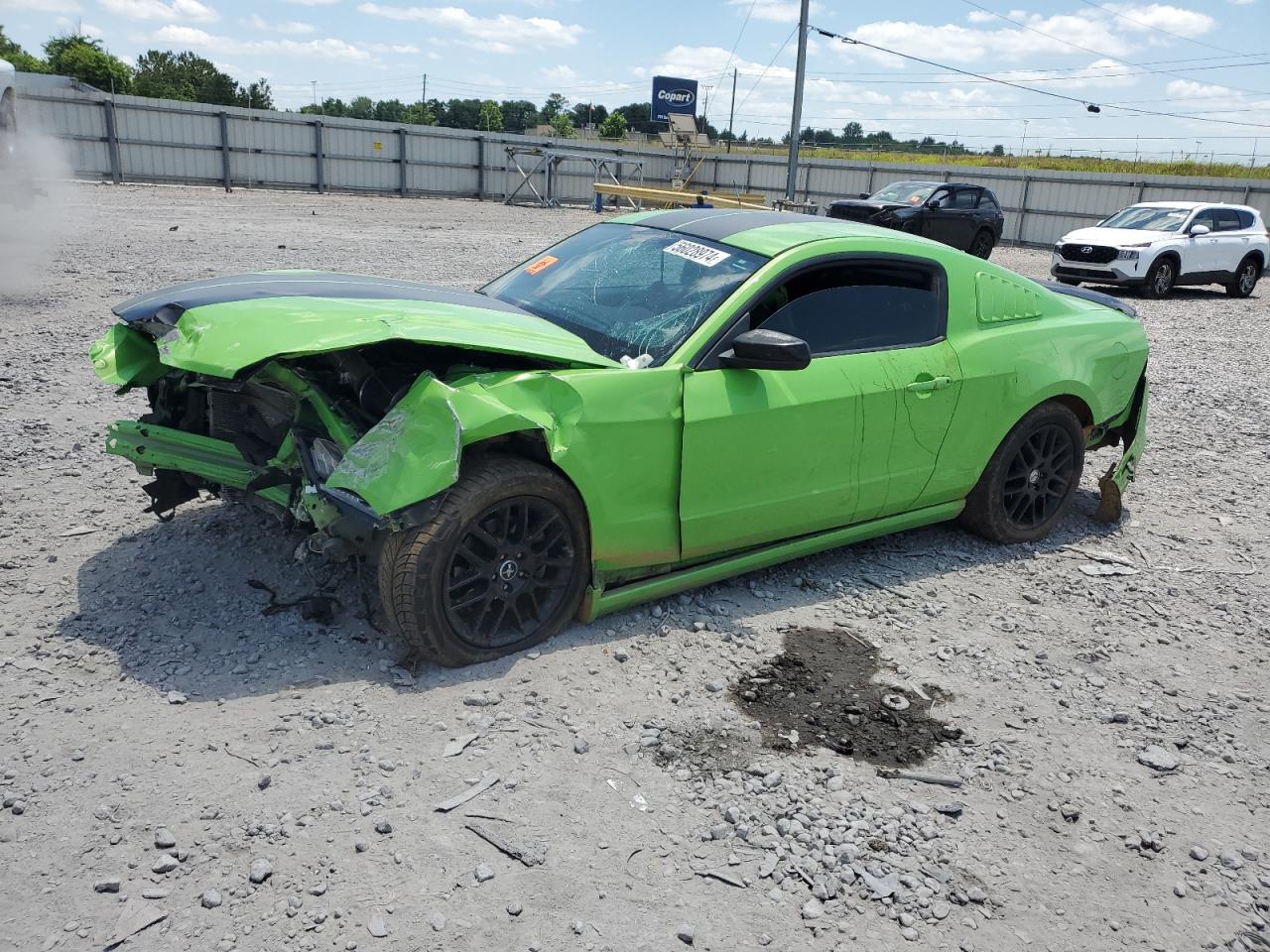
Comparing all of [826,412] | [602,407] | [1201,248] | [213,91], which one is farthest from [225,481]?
[213,91]

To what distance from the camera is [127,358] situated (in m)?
4.18

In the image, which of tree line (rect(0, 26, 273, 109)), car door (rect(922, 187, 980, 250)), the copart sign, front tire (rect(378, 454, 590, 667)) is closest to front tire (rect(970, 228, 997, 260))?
car door (rect(922, 187, 980, 250))

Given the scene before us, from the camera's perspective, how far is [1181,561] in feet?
17.6

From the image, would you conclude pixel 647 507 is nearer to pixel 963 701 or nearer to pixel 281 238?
pixel 963 701

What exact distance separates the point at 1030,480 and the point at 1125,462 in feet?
3.00

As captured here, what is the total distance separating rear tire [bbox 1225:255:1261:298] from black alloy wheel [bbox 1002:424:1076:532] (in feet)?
54.5

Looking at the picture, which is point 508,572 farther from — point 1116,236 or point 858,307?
point 1116,236

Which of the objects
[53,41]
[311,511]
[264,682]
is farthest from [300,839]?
[53,41]

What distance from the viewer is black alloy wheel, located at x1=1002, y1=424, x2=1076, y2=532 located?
5.18 m

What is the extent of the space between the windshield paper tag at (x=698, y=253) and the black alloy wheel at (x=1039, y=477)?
195cm

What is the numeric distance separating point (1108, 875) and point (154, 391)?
13.4ft

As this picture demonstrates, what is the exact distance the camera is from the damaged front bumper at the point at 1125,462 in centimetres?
573

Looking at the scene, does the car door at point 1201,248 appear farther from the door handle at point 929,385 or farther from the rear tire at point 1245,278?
the door handle at point 929,385

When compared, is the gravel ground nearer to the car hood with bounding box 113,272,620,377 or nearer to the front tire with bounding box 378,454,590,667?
the front tire with bounding box 378,454,590,667
